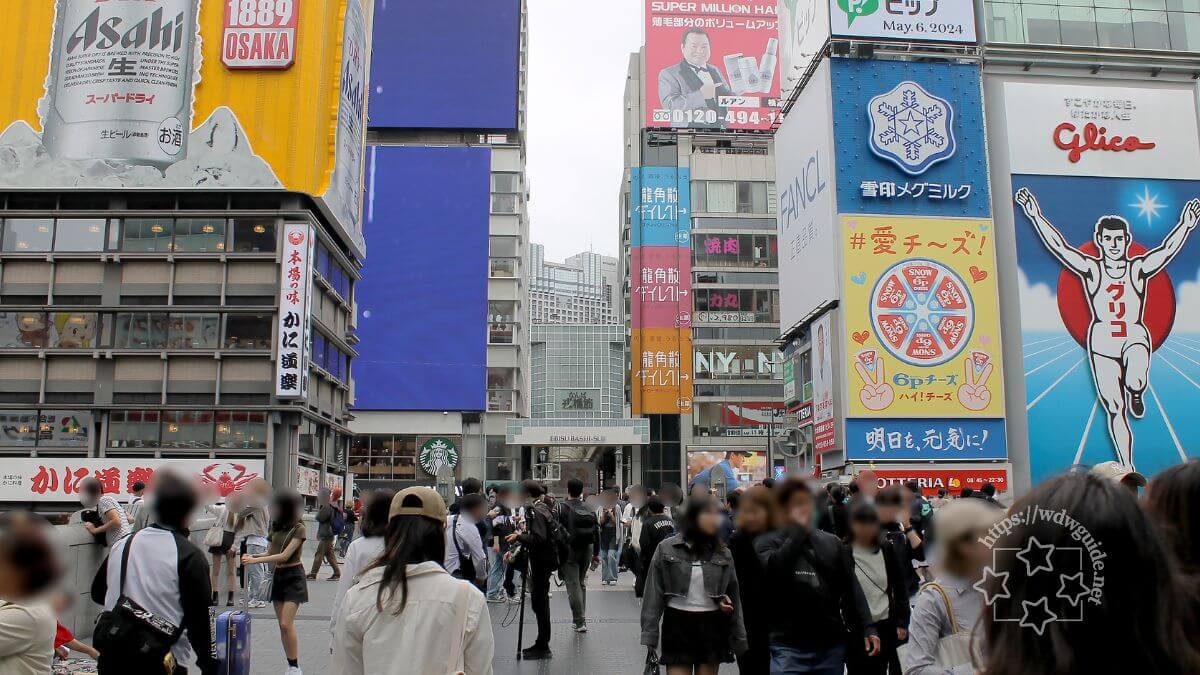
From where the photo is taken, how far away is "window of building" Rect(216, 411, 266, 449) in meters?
34.8

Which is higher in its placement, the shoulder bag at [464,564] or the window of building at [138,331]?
the window of building at [138,331]

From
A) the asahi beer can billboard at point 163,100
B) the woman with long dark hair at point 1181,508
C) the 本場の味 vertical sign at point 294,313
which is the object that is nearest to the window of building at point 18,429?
the asahi beer can billboard at point 163,100

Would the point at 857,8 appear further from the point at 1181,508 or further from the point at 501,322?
the point at 1181,508

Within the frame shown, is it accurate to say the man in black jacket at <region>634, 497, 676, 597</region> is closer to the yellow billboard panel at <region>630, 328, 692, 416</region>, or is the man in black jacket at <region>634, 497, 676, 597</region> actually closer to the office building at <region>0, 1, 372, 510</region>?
the office building at <region>0, 1, 372, 510</region>

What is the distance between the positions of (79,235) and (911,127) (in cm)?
2976

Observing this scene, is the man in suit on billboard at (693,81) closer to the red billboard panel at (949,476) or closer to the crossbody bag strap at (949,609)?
the red billboard panel at (949,476)

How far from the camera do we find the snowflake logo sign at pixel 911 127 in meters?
33.1

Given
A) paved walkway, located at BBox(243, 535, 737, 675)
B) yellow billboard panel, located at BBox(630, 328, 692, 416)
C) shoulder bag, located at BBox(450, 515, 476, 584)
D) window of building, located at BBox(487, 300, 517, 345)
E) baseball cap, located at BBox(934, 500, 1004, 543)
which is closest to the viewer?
baseball cap, located at BBox(934, 500, 1004, 543)

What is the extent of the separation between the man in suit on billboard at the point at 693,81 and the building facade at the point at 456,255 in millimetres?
9769

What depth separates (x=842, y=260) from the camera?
32219 millimetres

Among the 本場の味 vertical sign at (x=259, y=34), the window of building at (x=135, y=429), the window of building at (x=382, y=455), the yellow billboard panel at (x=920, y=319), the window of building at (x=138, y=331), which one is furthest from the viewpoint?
the window of building at (x=382, y=455)

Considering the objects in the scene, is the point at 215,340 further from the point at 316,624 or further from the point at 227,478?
the point at 316,624

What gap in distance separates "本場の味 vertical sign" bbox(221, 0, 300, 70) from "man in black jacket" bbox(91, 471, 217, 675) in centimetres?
3503

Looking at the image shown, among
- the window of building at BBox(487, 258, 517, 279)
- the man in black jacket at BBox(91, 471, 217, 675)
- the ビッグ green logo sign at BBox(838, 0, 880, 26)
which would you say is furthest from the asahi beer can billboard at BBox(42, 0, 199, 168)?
the man in black jacket at BBox(91, 471, 217, 675)
